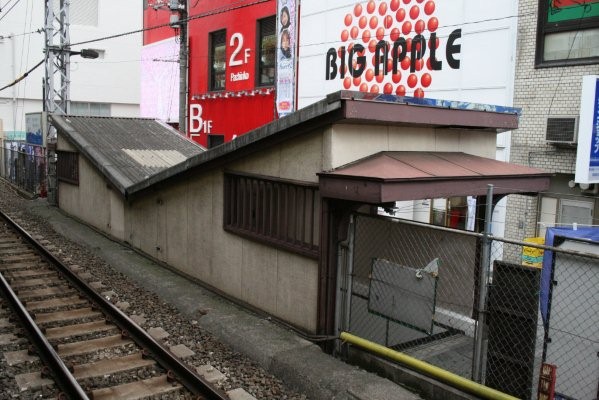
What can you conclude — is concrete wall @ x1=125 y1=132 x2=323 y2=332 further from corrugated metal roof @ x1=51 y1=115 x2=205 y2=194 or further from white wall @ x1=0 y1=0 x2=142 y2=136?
white wall @ x1=0 y1=0 x2=142 y2=136

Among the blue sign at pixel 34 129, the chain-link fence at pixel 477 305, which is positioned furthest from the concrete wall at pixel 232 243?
the blue sign at pixel 34 129

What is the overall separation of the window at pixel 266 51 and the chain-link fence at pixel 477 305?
1503 cm

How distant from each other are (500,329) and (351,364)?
2.01 m

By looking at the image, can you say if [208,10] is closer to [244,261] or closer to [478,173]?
[244,261]

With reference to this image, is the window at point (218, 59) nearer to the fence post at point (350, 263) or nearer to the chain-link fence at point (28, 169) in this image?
the chain-link fence at point (28, 169)

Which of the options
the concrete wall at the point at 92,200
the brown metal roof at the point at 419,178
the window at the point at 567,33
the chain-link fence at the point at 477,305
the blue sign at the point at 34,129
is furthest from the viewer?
the blue sign at the point at 34,129

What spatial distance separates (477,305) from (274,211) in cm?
314

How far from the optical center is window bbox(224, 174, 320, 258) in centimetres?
744

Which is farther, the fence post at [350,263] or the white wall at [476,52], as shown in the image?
the white wall at [476,52]

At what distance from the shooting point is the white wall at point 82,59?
156ft

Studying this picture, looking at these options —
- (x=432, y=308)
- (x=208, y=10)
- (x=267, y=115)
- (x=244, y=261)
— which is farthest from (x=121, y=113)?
(x=432, y=308)

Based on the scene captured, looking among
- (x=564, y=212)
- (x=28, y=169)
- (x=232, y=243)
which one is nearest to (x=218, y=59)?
(x=28, y=169)

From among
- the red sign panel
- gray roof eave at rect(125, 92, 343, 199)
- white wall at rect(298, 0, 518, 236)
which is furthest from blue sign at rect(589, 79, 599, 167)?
the red sign panel

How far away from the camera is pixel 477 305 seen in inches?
248
